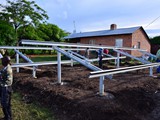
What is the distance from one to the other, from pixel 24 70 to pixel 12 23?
1232 cm

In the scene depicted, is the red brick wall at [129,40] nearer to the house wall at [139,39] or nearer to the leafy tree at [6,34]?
the house wall at [139,39]

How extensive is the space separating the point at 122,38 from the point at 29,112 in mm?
20430

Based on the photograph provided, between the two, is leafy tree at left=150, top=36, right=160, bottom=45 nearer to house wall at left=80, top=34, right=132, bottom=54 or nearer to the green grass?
house wall at left=80, top=34, right=132, bottom=54

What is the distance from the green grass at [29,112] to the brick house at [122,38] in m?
19.5

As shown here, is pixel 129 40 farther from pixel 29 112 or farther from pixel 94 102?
pixel 29 112

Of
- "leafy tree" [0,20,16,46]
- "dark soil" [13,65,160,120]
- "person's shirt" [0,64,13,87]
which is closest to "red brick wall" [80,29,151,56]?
"leafy tree" [0,20,16,46]

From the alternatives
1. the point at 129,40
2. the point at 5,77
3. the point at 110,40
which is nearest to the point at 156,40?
the point at 129,40

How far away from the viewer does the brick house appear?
2266 cm

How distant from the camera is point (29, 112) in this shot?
4.14m

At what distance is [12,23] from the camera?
790 inches

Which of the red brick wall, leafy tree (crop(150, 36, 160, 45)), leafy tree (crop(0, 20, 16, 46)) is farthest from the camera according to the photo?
leafy tree (crop(150, 36, 160, 45))

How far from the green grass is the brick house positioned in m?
19.5

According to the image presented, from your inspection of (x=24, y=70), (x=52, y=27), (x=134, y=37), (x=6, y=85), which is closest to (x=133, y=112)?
(x=6, y=85)

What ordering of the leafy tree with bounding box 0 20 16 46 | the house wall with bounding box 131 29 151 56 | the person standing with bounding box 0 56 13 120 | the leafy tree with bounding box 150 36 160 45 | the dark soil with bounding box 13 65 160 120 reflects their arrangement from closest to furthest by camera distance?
the person standing with bounding box 0 56 13 120
the dark soil with bounding box 13 65 160 120
the leafy tree with bounding box 0 20 16 46
the house wall with bounding box 131 29 151 56
the leafy tree with bounding box 150 36 160 45
